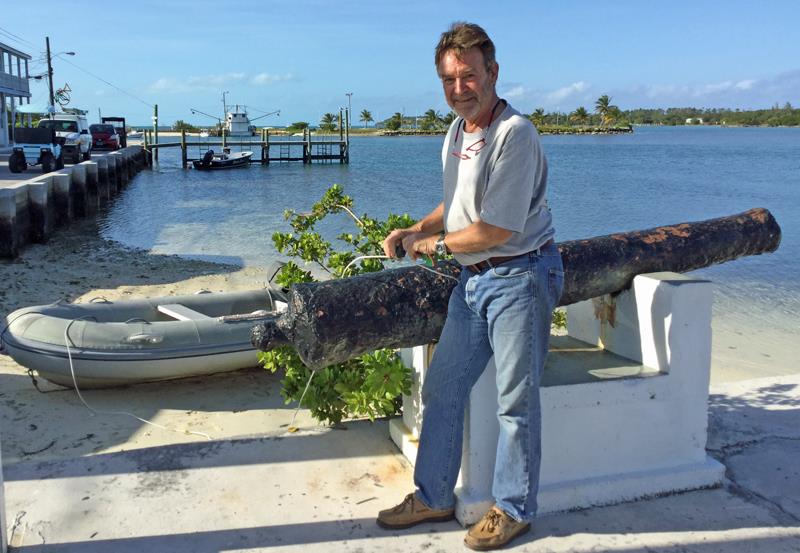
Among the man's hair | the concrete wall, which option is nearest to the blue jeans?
the man's hair

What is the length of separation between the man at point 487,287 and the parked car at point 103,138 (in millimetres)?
45281

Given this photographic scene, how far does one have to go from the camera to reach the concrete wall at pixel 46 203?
43.9 feet

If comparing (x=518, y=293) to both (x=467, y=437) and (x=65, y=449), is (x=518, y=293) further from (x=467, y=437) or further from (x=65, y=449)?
(x=65, y=449)

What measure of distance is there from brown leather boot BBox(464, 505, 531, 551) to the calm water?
8.77 m

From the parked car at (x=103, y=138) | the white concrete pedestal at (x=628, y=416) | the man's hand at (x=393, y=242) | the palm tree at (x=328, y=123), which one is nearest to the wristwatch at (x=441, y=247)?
the man's hand at (x=393, y=242)

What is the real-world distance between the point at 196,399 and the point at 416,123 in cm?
17169

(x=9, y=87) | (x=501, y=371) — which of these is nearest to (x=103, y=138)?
(x=9, y=87)

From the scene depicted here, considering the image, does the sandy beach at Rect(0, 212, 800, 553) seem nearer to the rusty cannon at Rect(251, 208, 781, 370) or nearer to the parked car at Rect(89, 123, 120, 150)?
the rusty cannon at Rect(251, 208, 781, 370)

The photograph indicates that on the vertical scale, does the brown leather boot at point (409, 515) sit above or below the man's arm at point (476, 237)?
below

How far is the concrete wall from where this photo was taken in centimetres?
1339

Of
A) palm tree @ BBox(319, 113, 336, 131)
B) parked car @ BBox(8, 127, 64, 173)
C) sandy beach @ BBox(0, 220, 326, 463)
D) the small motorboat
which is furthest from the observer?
palm tree @ BBox(319, 113, 336, 131)

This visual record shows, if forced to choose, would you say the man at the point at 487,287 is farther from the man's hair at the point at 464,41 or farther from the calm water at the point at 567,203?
the calm water at the point at 567,203

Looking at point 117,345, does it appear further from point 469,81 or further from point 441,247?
point 469,81

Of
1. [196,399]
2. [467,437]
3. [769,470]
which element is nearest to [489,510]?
[467,437]
